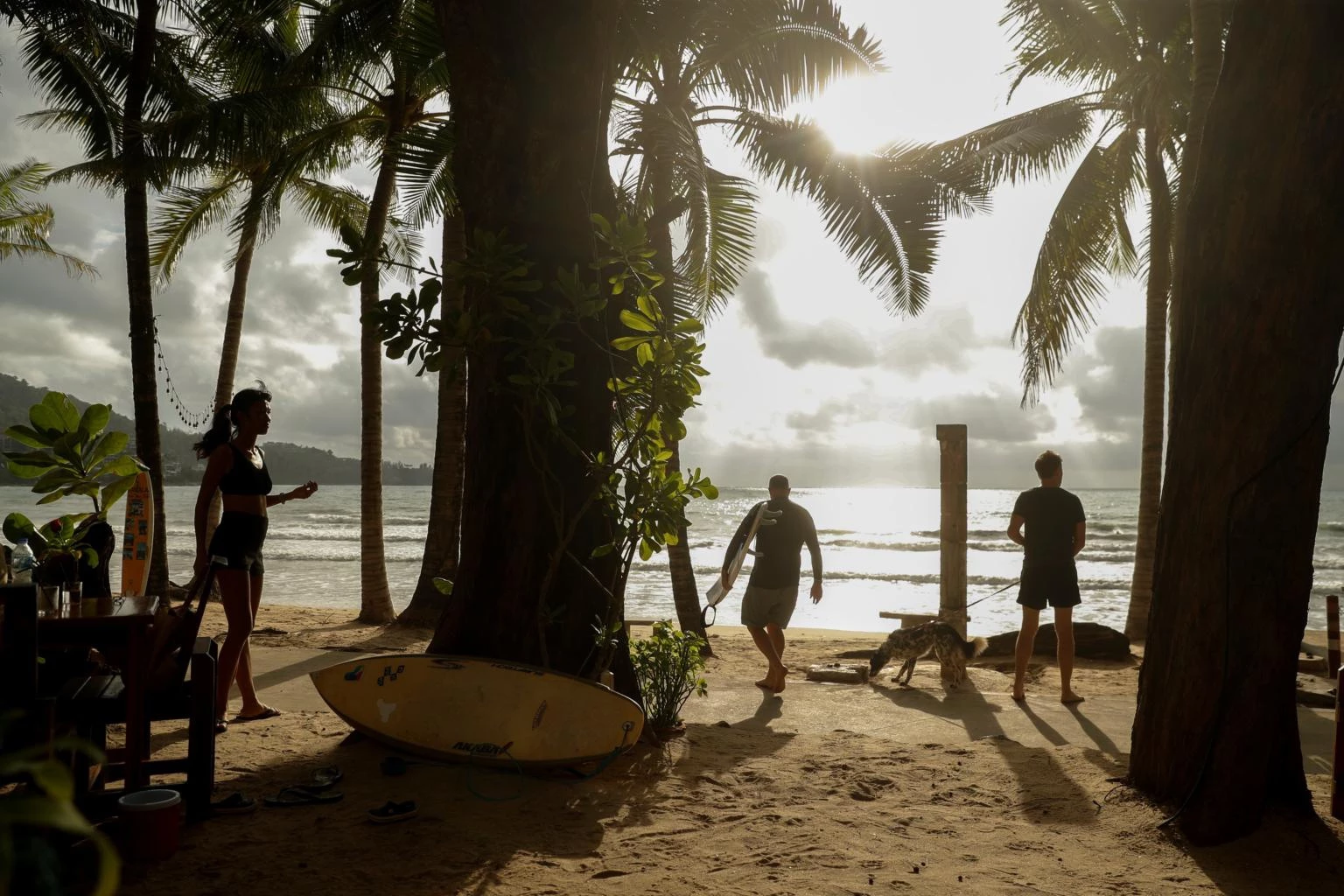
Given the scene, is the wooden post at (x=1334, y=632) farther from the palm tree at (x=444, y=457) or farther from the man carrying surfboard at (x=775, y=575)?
the palm tree at (x=444, y=457)

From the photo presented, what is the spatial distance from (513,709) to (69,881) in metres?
3.15

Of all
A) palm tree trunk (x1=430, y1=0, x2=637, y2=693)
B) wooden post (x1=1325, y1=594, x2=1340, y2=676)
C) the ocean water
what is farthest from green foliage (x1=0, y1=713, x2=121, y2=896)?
the ocean water

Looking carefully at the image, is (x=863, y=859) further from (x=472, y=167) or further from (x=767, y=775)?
(x=472, y=167)

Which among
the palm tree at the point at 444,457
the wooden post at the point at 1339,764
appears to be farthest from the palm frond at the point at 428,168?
the wooden post at the point at 1339,764

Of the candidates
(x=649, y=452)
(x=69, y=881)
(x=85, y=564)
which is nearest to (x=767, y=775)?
(x=649, y=452)

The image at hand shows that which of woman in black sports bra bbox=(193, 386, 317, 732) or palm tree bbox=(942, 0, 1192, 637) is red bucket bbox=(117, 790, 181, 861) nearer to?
woman in black sports bra bbox=(193, 386, 317, 732)

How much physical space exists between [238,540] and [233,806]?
182 centimetres

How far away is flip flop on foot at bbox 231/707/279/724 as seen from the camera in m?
5.31

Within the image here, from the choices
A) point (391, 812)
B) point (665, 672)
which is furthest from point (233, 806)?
point (665, 672)

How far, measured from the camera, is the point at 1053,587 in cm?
691

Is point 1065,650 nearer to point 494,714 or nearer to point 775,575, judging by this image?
point 775,575

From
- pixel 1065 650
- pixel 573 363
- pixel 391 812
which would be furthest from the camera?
pixel 1065 650

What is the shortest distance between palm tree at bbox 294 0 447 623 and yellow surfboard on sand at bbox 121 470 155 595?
401cm

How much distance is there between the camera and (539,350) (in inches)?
177
